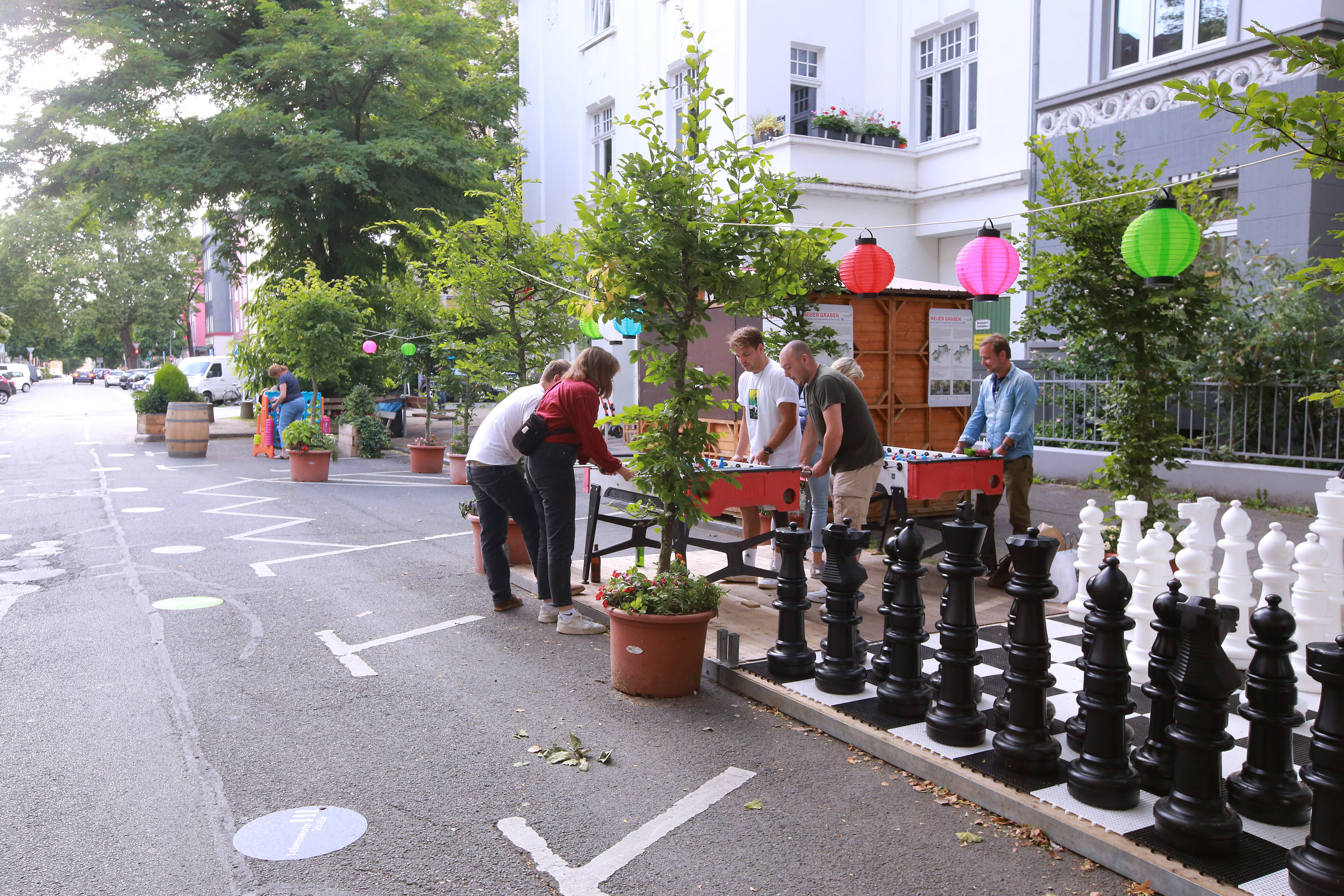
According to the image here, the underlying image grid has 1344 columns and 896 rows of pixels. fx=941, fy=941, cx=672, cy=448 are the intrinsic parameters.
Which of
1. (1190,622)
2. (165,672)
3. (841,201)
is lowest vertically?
(165,672)

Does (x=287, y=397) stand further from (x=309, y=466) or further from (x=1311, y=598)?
(x=1311, y=598)

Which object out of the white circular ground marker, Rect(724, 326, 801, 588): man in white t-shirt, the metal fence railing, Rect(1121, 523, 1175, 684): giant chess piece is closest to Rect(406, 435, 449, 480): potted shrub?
Rect(724, 326, 801, 588): man in white t-shirt

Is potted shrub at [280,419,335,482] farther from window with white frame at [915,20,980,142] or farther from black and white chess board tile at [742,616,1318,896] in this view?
window with white frame at [915,20,980,142]

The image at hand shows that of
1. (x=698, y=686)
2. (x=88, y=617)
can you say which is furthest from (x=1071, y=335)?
(x=88, y=617)

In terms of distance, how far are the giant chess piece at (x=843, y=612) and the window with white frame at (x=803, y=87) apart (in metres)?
15.8

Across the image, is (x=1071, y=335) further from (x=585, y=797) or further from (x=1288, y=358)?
(x=1288, y=358)

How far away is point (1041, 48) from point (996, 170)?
217 centimetres

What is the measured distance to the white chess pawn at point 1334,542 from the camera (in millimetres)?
4730

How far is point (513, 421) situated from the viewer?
6.92m

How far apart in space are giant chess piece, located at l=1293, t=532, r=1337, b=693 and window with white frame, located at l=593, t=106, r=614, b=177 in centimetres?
2158

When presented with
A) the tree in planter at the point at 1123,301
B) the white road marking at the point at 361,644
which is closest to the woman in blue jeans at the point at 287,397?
the white road marking at the point at 361,644

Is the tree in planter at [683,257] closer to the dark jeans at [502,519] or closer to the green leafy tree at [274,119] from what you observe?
the dark jeans at [502,519]

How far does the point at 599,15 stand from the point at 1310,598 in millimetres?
23703

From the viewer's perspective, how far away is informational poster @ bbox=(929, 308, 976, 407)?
1208 cm
